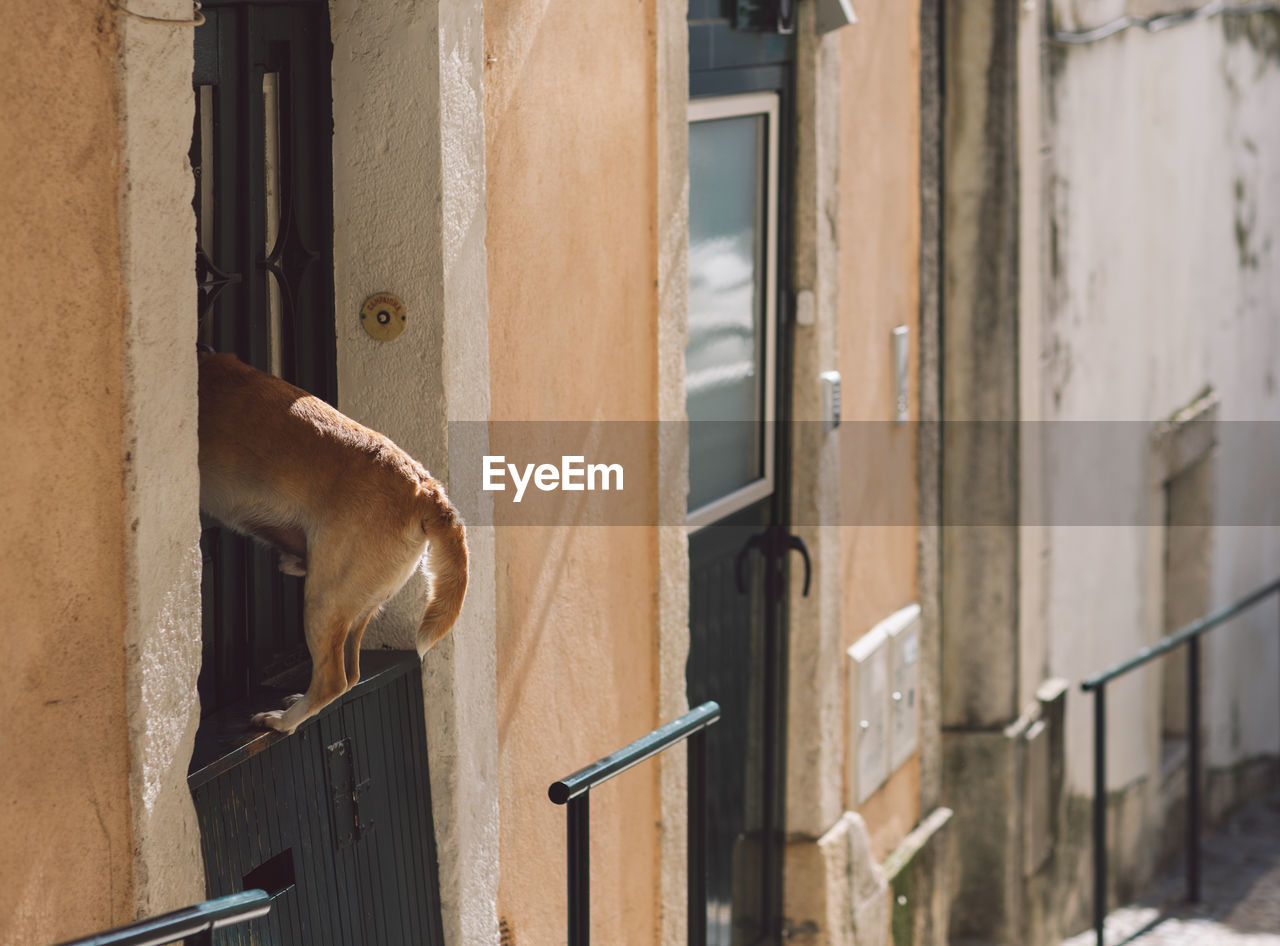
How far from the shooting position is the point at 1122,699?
29.2ft

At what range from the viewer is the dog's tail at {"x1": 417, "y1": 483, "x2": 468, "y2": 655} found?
3068mm

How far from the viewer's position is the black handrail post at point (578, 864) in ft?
11.2

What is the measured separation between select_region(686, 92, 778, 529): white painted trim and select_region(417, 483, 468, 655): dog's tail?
2094 mm

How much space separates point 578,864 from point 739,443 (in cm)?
240

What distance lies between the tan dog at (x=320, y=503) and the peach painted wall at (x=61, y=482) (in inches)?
14.9

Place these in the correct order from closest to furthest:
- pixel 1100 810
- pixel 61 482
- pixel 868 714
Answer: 1. pixel 61 482
2. pixel 1100 810
3. pixel 868 714

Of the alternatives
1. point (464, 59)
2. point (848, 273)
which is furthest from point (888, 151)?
point (464, 59)

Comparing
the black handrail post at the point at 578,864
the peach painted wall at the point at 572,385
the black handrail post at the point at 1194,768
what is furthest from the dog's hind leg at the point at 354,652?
the black handrail post at the point at 1194,768

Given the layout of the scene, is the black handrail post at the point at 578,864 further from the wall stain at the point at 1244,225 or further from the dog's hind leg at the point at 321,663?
the wall stain at the point at 1244,225

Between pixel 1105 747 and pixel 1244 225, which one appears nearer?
pixel 1105 747

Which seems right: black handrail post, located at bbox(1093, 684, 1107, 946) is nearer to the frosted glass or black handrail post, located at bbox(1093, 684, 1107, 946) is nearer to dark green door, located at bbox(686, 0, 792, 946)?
dark green door, located at bbox(686, 0, 792, 946)

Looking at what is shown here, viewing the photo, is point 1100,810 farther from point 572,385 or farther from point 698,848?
point 572,385

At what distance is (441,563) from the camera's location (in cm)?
310

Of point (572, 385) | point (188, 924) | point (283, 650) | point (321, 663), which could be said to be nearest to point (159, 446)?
point (321, 663)
